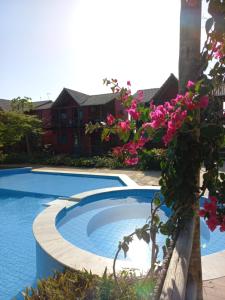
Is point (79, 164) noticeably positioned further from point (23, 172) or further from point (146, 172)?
point (146, 172)

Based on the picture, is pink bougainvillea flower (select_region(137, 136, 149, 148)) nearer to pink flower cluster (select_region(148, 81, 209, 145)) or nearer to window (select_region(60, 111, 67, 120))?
pink flower cluster (select_region(148, 81, 209, 145))

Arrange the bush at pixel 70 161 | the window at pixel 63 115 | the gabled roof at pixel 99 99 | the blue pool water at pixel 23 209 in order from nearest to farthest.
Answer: the blue pool water at pixel 23 209 < the bush at pixel 70 161 < the gabled roof at pixel 99 99 < the window at pixel 63 115

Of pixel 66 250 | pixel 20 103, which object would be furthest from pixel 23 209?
pixel 20 103

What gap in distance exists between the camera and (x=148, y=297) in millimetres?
2637

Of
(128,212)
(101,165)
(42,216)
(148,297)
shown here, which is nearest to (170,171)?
(148,297)

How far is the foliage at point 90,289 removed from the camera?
2.98m

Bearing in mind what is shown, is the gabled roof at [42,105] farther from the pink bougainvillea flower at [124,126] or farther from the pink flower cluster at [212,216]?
the pink flower cluster at [212,216]

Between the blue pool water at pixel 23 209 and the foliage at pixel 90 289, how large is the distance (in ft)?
7.46

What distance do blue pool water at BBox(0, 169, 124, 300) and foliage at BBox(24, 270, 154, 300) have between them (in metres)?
2.27

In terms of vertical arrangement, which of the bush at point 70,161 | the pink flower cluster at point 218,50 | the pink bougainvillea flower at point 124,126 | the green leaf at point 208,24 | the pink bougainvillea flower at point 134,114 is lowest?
the bush at point 70,161

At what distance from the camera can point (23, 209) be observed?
1164 cm

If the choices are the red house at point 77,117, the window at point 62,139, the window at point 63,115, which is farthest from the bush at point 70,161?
the window at point 63,115

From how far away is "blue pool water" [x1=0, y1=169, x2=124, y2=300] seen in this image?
6.04 m

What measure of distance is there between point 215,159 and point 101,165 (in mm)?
18451
